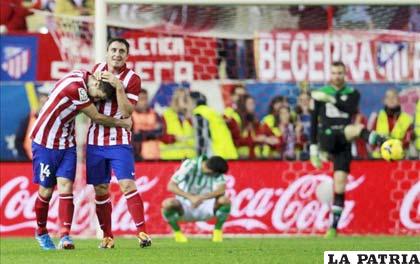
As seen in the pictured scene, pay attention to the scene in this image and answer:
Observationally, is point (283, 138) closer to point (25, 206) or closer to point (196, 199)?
point (196, 199)

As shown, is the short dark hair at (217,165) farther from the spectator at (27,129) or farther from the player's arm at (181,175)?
the spectator at (27,129)

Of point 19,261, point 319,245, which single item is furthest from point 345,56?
point 19,261

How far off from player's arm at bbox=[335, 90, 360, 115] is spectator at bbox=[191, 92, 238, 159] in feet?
5.70

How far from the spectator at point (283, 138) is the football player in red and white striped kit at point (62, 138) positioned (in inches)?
209

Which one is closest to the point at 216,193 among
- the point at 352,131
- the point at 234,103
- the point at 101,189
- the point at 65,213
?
the point at 352,131

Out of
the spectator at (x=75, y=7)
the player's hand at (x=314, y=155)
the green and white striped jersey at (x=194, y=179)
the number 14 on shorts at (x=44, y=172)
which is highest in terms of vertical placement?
the spectator at (x=75, y=7)

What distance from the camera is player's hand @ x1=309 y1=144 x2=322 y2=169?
609 inches

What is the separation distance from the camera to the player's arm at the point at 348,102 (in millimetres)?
15391

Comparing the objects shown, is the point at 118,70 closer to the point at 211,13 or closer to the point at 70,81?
the point at 70,81

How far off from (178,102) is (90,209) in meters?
1.75

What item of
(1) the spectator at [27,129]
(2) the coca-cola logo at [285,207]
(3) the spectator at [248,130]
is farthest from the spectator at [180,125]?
(1) the spectator at [27,129]

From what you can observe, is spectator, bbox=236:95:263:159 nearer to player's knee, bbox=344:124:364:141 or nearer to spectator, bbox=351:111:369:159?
spectator, bbox=351:111:369:159

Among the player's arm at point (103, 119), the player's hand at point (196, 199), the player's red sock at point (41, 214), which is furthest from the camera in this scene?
the player's hand at point (196, 199)

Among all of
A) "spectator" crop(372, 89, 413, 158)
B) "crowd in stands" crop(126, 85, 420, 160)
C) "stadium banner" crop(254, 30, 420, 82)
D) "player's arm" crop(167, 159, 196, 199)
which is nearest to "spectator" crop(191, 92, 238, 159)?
"crowd in stands" crop(126, 85, 420, 160)
